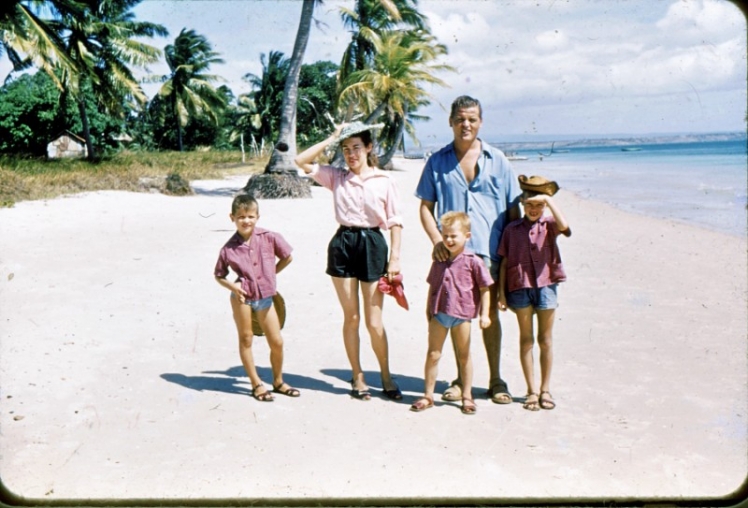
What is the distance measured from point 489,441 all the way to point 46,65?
34.1 feet

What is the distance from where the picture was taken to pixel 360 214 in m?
3.71

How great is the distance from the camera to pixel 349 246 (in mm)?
3717

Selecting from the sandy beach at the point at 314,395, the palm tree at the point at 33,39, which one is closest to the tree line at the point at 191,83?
the palm tree at the point at 33,39

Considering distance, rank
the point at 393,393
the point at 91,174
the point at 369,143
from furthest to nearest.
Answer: the point at 91,174 < the point at 393,393 < the point at 369,143

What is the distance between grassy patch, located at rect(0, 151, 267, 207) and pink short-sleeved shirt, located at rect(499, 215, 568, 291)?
6235 mm

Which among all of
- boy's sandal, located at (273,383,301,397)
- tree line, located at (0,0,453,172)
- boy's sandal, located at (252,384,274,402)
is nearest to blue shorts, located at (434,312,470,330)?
boy's sandal, located at (273,383,301,397)

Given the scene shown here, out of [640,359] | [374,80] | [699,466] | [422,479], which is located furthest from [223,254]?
[374,80]

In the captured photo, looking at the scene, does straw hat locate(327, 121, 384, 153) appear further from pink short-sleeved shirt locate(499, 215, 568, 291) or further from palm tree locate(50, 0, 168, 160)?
palm tree locate(50, 0, 168, 160)

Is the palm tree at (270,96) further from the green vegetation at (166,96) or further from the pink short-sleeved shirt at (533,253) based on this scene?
the pink short-sleeved shirt at (533,253)

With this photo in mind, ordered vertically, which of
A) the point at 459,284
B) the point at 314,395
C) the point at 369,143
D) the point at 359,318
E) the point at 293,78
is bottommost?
the point at 314,395

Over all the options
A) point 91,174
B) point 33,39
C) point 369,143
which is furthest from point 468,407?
point 33,39

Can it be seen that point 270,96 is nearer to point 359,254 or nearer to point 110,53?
point 110,53

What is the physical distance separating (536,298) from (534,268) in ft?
0.58

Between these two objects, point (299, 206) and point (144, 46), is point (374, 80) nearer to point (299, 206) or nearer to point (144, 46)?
point (144, 46)
